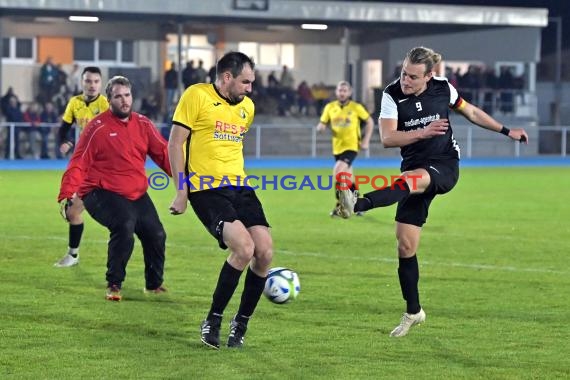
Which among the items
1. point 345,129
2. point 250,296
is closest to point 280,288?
point 250,296

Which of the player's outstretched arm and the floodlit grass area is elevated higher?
the player's outstretched arm

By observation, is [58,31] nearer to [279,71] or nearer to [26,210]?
[279,71]

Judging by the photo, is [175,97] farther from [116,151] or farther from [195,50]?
[116,151]

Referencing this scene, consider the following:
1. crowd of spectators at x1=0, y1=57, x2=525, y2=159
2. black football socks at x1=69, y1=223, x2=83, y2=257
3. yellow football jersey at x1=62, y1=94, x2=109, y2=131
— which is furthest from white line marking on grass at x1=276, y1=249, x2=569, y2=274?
crowd of spectators at x1=0, y1=57, x2=525, y2=159

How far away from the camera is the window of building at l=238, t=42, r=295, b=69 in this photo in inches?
1767

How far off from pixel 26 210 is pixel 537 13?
26.6m

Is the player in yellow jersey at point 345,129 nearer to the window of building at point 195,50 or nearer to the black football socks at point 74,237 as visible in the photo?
the black football socks at point 74,237

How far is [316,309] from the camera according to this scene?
9.62 m

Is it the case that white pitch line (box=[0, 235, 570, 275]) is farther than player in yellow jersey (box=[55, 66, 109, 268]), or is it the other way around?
player in yellow jersey (box=[55, 66, 109, 268])

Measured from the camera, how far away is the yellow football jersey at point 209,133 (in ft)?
26.1

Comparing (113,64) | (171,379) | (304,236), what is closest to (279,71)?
(113,64)

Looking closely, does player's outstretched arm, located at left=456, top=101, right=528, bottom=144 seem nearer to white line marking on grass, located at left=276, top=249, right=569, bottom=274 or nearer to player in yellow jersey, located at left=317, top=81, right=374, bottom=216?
white line marking on grass, located at left=276, top=249, right=569, bottom=274

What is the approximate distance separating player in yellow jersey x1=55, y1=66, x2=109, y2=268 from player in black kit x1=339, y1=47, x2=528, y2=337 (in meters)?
3.54

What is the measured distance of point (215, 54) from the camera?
43.7m
